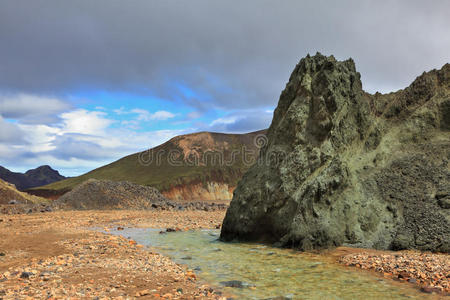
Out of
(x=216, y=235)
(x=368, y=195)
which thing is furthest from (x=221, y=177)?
(x=368, y=195)

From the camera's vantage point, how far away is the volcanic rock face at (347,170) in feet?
32.8

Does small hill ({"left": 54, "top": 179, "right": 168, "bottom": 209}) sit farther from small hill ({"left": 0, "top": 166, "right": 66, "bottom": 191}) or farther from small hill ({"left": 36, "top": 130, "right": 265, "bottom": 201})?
small hill ({"left": 0, "top": 166, "right": 66, "bottom": 191})

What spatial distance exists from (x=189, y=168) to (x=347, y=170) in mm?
43828

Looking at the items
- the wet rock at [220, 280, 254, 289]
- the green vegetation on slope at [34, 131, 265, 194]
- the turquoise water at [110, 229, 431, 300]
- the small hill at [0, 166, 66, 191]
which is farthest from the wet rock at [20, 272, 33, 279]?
the small hill at [0, 166, 66, 191]

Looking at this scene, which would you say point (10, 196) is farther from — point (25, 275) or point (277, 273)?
point (277, 273)

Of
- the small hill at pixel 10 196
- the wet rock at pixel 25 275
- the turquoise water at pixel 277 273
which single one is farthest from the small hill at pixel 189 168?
the wet rock at pixel 25 275

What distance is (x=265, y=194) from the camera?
11.4 meters

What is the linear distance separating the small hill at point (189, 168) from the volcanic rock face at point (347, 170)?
35.8 meters

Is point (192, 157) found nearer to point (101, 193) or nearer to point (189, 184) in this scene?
point (189, 184)

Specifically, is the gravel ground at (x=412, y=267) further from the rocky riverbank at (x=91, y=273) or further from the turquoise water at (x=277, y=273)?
the rocky riverbank at (x=91, y=273)

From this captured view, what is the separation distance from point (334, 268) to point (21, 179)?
4097 inches

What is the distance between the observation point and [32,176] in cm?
9906

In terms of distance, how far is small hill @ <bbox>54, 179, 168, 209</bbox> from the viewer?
2744 cm

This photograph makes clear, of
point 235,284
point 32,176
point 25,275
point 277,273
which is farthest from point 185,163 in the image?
point 32,176
